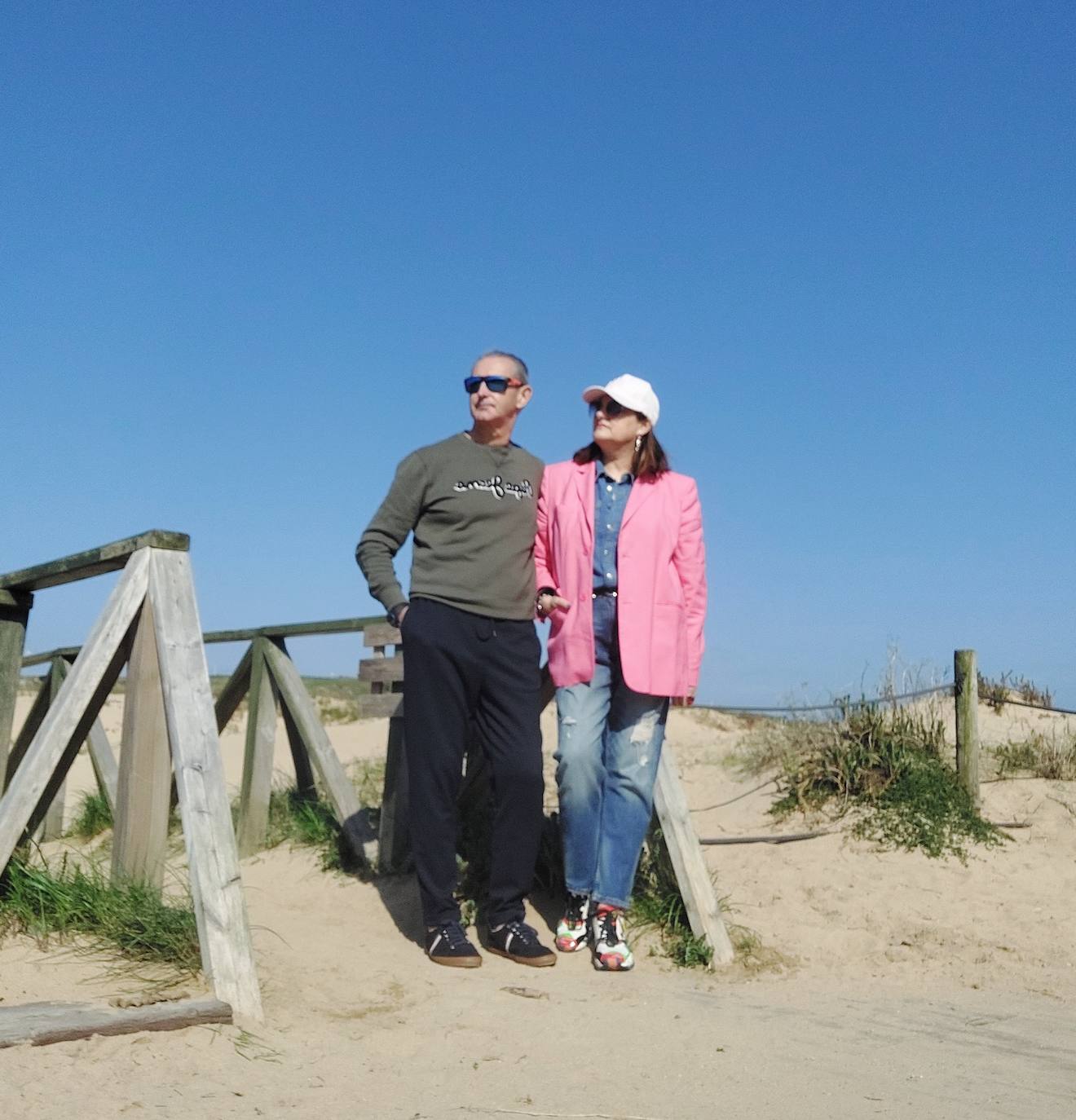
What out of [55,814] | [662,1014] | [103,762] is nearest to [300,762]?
[103,762]

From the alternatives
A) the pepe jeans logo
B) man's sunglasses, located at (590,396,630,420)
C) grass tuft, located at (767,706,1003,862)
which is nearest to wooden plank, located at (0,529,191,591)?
the pepe jeans logo

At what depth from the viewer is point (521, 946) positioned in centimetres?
454

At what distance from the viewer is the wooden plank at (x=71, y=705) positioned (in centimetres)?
405

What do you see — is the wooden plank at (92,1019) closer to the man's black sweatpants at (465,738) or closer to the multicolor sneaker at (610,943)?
the man's black sweatpants at (465,738)

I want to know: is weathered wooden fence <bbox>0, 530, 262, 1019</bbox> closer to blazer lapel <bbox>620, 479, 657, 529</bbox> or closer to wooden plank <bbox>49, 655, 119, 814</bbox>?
blazer lapel <bbox>620, 479, 657, 529</bbox>

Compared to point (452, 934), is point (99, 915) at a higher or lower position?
higher

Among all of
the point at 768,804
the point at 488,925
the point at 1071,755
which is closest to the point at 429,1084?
the point at 488,925

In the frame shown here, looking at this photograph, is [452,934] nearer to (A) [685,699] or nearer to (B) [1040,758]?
(A) [685,699]

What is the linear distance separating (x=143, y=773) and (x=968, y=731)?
15.3ft

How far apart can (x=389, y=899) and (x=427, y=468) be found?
206 centimetres

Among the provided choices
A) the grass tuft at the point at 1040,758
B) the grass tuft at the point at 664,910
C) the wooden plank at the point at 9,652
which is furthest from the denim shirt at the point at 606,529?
the grass tuft at the point at 1040,758

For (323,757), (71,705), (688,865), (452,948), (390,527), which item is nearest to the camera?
(71,705)

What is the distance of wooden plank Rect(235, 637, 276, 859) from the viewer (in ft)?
21.4

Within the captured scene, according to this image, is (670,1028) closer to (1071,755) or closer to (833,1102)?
(833,1102)
